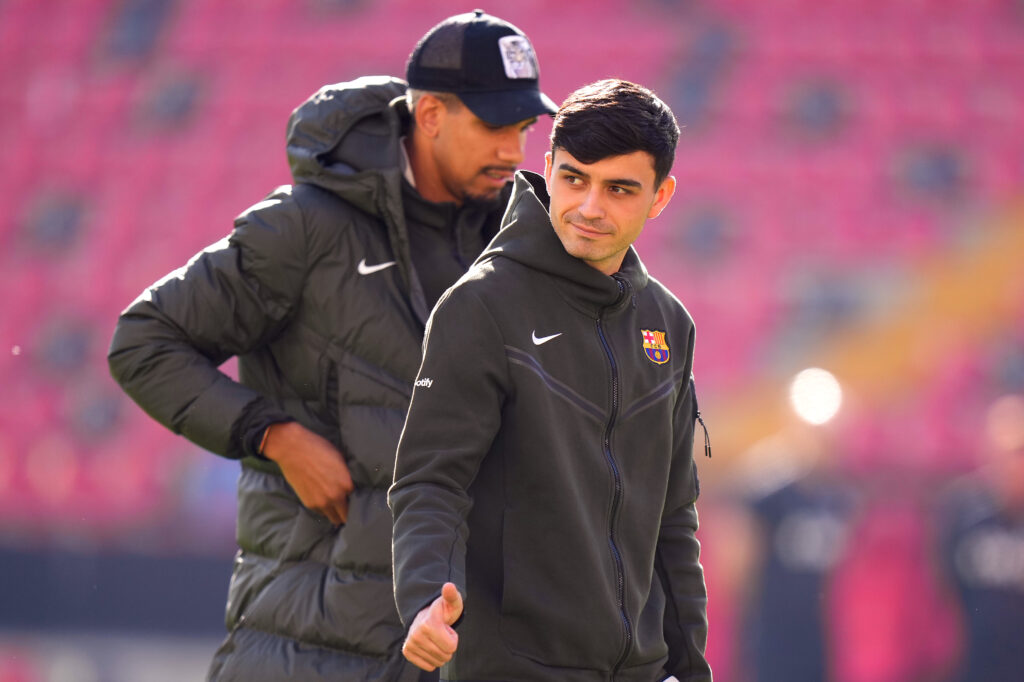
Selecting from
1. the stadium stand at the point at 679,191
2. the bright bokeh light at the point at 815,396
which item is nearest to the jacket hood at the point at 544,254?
the stadium stand at the point at 679,191

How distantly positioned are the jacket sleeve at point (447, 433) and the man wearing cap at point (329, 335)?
1.70 feet

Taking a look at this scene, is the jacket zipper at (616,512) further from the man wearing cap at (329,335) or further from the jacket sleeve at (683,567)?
the man wearing cap at (329,335)

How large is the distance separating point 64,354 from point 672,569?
7319 millimetres

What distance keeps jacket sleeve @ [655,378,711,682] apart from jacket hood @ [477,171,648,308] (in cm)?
23

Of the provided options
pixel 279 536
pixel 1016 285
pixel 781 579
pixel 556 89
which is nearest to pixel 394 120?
pixel 279 536

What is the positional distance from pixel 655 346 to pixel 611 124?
0.32 meters

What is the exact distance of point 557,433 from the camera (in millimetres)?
1663

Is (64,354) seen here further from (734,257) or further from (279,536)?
(279,536)

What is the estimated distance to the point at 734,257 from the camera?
8.66m

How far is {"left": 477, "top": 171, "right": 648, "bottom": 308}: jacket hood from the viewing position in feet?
5.68

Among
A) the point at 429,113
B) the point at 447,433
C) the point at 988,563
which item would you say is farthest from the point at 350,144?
the point at 988,563

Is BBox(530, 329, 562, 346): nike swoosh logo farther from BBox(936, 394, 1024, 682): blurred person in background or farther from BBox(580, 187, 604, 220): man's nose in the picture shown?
BBox(936, 394, 1024, 682): blurred person in background

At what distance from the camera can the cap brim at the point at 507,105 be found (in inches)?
90.1

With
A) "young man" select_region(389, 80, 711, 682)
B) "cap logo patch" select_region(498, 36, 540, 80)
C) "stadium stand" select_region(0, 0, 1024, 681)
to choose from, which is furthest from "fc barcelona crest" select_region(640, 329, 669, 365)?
"stadium stand" select_region(0, 0, 1024, 681)
